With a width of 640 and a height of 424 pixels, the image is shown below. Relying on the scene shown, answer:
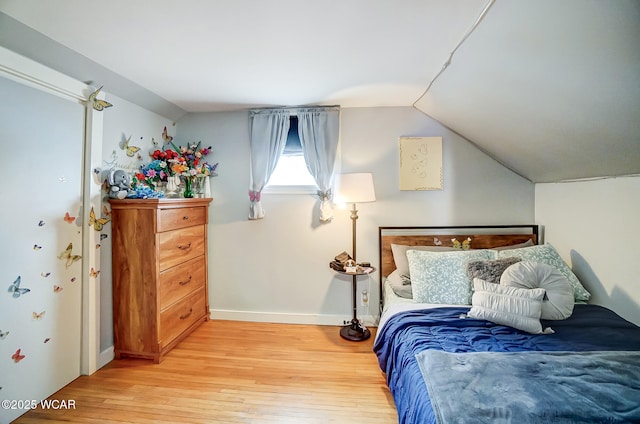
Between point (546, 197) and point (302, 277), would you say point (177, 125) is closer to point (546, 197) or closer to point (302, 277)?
point (302, 277)

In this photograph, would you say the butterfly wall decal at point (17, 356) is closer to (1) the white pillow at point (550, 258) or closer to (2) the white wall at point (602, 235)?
(1) the white pillow at point (550, 258)

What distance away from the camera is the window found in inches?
112

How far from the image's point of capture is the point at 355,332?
254cm

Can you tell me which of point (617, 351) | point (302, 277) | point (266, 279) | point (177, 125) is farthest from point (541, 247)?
point (177, 125)

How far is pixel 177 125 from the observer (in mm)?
2953

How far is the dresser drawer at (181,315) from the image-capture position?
7.27ft

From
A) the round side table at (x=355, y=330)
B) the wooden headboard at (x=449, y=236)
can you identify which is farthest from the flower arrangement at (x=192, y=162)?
the wooden headboard at (x=449, y=236)

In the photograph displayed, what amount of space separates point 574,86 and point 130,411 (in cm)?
317

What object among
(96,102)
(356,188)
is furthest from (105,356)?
(356,188)

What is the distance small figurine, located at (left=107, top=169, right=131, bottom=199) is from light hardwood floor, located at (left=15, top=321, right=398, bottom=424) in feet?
4.52

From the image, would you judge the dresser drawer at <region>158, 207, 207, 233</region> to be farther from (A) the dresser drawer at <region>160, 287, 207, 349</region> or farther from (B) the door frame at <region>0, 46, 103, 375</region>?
(A) the dresser drawer at <region>160, 287, 207, 349</region>

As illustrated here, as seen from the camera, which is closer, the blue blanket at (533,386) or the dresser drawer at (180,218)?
the blue blanket at (533,386)

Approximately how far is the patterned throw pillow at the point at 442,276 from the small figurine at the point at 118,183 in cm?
244

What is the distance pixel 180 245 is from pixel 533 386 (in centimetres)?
260
